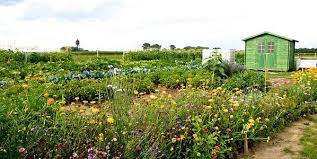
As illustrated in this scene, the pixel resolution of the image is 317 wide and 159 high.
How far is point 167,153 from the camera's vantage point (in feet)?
15.3

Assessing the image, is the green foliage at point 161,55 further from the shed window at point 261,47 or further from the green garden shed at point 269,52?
the shed window at point 261,47

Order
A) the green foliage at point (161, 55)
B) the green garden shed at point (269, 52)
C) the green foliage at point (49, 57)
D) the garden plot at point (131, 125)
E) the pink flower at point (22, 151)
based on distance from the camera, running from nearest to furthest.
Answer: the pink flower at point (22, 151) < the garden plot at point (131, 125) < the green garden shed at point (269, 52) < the green foliage at point (49, 57) < the green foliage at point (161, 55)

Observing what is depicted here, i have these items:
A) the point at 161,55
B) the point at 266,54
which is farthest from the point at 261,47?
the point at 161,55

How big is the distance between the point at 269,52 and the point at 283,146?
1701cm

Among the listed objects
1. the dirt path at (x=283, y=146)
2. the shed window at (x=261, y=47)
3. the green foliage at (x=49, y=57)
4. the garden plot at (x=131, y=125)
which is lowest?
the dirt path at (x=283, y=146)

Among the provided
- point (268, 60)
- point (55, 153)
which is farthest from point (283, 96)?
point (268, 60)

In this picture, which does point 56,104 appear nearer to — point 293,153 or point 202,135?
point 202,135

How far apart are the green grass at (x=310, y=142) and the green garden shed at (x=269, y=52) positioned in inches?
589

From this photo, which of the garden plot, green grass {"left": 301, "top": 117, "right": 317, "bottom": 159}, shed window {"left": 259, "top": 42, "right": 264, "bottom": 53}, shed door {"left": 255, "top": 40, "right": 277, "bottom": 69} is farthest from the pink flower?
shed window {"left": 259, "top": 42, "right": 264, "bottom": 53}

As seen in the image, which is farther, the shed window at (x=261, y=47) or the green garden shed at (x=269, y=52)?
the shed window at (x=261, y=47)

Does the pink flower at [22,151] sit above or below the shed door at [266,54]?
below

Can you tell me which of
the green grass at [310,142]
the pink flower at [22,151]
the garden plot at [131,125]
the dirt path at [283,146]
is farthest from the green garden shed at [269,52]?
the pink flower at [22,151]

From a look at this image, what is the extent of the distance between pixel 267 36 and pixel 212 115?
1776 cm

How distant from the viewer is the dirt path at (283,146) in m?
5.74
